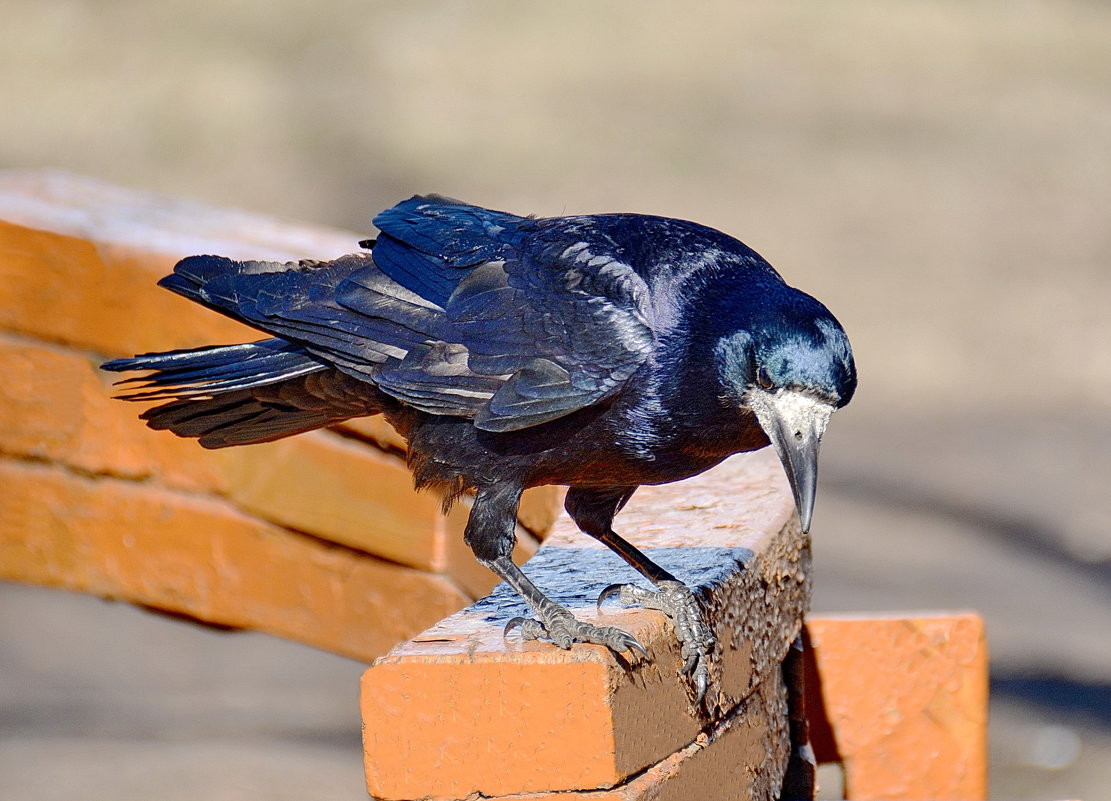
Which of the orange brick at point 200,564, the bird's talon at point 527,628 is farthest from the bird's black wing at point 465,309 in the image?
the orange brick at point 200,564

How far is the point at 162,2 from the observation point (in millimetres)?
11234

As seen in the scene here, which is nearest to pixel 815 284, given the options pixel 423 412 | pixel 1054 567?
pixel 1054 567

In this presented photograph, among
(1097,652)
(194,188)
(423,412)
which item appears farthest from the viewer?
(194,188)

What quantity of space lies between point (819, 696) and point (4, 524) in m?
2.63

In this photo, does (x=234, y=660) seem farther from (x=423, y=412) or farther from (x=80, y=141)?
(x=80, y=141)

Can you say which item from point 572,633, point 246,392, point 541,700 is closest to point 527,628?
point 572,633

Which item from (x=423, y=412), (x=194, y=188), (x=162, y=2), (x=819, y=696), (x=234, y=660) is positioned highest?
(x=162, y=2)

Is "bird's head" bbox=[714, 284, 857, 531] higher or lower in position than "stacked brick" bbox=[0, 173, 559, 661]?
higher

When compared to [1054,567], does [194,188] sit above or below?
above

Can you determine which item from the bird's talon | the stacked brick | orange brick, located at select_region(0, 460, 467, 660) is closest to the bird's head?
the bird's talon

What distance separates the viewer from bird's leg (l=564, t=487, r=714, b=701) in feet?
9.71

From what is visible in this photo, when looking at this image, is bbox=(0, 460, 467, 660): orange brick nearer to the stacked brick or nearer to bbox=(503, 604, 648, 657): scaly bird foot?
the stacked brick

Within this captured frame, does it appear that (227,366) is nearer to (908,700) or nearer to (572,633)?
(572,633)

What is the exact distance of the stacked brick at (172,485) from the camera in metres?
4.47
